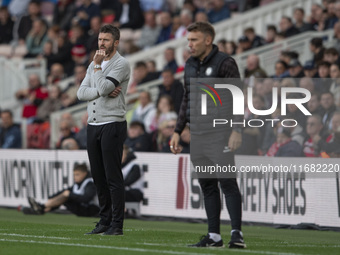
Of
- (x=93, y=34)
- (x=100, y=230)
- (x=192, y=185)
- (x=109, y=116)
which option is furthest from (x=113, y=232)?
Result: (x=93, y=34)

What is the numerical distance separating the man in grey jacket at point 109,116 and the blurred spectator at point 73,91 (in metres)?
10.4

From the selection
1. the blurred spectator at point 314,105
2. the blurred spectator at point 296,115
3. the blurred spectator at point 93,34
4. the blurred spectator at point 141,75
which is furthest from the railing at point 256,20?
the blurred spectator at point 314,105

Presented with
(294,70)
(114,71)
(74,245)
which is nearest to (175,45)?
(294,70)

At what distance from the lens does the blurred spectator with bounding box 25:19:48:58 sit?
24719 millimetres

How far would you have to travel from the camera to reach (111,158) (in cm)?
1048

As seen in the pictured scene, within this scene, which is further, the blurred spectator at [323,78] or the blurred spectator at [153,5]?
the blurred spectator at [153,5]

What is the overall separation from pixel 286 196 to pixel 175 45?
8182 mm

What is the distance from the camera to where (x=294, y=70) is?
1673cm

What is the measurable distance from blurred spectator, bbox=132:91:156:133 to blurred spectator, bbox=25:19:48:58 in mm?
6951

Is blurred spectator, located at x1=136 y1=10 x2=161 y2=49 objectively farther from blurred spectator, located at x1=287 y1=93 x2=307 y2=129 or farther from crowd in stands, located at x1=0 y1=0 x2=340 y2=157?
blurred spectator, located at x1=287 y1=93 x2=307 y2=129

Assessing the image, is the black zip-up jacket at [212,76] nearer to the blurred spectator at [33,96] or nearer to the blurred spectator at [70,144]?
the blurred spectator at [70,144]

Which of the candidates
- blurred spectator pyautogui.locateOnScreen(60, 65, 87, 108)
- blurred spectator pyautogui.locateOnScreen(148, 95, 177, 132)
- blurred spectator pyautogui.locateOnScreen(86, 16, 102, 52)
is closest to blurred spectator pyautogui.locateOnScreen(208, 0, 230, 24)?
blurred spectator pyautogui.locateOnScreen(86, 16, 102, 52)

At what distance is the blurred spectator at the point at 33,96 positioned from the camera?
2178 cm

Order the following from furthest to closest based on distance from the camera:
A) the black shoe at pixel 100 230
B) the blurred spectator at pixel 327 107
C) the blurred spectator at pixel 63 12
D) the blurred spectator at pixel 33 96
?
the blurred spectator at pixel 63 12 < the blurred spectator at pixel 33 96 < the blurred spectator at pixel 327 107 < the black shoe at pixel 100 230
